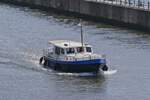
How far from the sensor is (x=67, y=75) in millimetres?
68625

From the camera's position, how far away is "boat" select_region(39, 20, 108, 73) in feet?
224

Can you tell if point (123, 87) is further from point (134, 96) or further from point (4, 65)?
point (4, 65)

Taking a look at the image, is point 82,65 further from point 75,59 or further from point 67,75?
point 67,75

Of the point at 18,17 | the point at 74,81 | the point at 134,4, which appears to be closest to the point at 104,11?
the point at 134,4

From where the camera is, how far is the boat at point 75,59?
68312 millimetres

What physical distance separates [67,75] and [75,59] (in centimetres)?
141

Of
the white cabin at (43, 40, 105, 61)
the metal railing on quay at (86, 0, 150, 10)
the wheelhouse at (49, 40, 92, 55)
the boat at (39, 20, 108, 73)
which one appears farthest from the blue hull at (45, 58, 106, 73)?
the metal railing on quay at (86, 0, 150, 10)

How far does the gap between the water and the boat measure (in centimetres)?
73

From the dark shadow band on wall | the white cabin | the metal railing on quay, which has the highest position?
the white cabin

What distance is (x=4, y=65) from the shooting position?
7381 centimetres

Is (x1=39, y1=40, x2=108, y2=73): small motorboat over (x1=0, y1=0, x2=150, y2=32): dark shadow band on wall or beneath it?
over

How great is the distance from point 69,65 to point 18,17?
42546mm

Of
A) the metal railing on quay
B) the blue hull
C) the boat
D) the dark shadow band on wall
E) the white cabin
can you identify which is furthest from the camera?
the metal railing on quay

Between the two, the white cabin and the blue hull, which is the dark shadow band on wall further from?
the blue hull
